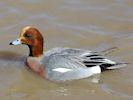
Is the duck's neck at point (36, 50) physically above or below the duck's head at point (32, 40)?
below

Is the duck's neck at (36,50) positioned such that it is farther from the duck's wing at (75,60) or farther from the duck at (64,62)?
the duck's wing at (75,60)

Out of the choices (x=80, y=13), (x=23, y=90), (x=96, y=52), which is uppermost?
(x=80, y=13)

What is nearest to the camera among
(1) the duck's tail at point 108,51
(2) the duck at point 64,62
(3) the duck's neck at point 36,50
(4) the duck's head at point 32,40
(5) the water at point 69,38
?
(5) the water at point 69,38

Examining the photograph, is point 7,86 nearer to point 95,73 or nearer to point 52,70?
point 52,70

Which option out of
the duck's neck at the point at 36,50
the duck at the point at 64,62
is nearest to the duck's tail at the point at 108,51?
the duck at the point at 64,62

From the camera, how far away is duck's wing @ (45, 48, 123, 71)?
7605mm

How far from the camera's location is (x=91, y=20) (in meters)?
9.09

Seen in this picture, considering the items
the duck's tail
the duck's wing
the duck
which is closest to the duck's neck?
the duck

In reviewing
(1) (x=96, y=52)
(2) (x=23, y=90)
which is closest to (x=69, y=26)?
(1) (x=96, y=52)

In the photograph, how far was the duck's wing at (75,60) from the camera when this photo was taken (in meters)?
7.61

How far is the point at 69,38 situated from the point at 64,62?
1062 mm

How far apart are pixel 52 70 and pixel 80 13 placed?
1.99 m

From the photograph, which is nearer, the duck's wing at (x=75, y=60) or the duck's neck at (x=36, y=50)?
the duck's wing at (x=75, y=60)

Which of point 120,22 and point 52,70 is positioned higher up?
point 120,22
